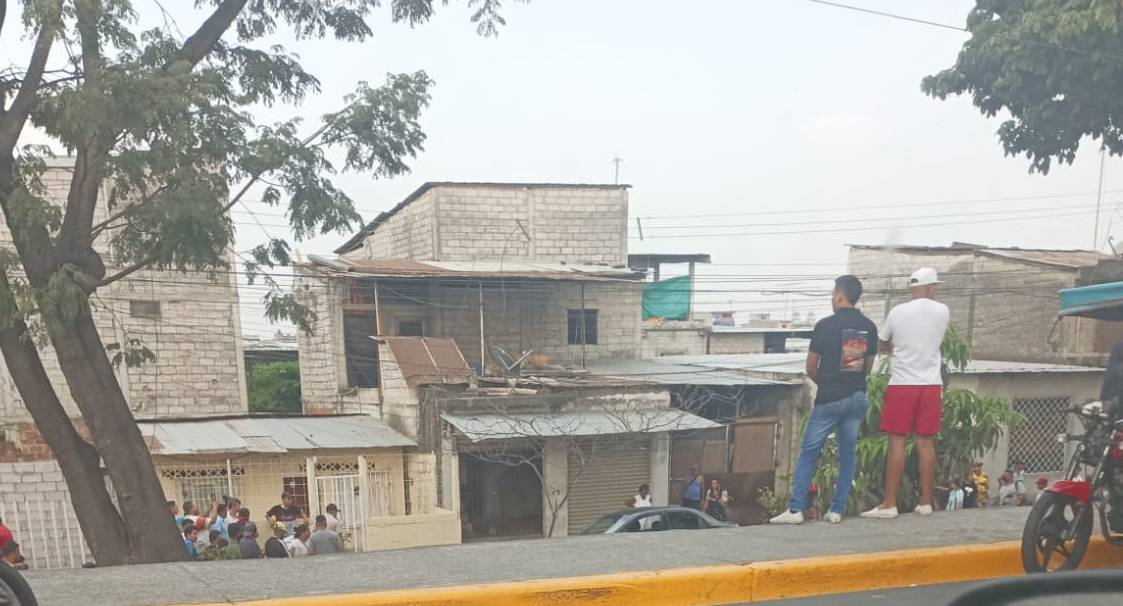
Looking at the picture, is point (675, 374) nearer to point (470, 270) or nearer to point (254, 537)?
point (470, 270)

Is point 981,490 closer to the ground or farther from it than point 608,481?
farther from it

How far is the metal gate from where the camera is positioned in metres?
12.9

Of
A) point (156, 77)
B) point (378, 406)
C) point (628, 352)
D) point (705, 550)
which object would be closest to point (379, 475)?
point (378, 406)

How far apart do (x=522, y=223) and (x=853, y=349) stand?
17.0 meters

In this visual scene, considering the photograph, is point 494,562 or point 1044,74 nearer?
point 494,562

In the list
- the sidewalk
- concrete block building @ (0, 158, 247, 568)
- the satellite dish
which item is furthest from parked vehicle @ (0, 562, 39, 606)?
concrete block building @ (0, 158, 247, 568)

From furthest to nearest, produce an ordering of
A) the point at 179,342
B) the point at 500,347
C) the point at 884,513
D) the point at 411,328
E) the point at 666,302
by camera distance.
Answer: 1. the point at 666,302
2. the point at 500,347
3. the point at 411,328
4. the point at 179,342
5. the point at 884,513

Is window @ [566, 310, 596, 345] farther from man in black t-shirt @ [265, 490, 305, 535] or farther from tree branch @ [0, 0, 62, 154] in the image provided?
tree branch @ [0, 0, 62, 154]

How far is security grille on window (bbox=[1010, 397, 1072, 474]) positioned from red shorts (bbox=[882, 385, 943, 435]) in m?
12.5

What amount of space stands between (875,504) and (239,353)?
54.3ft

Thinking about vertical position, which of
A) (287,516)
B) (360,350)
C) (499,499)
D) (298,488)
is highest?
(360,350)

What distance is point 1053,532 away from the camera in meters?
4.41

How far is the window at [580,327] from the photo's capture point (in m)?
21.6

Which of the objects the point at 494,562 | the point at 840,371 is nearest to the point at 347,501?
the point at 494,562
